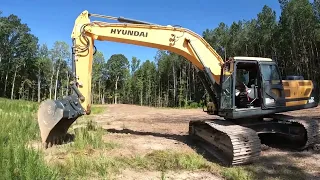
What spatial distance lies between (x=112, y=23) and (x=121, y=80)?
67726 mm

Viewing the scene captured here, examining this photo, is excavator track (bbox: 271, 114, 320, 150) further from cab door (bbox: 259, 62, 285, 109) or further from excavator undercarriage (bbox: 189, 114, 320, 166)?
cab door (bbox: 259, 62, 285, 109)

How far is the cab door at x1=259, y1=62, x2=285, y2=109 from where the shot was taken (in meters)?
7.96

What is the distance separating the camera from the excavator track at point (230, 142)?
21.8ft

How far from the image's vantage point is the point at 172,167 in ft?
21.2

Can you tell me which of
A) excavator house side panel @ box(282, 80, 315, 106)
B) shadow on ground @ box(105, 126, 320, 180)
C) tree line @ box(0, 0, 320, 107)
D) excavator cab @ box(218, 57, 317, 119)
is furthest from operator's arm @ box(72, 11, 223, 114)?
tree line @ box(0, 0, 320, 107)

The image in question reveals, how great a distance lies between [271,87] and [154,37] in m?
3.17

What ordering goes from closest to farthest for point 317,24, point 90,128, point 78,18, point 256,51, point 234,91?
point 234,91 → point 78,18 → point 90,128 → point 317,24 → point 256,51

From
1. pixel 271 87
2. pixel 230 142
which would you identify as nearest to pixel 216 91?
pixel 271 87

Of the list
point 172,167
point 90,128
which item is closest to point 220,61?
point 172,167

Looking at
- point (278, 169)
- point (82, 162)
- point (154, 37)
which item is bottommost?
point (278, 169)

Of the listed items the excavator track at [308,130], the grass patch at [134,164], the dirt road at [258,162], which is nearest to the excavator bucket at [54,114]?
the grass patch at [134,164]

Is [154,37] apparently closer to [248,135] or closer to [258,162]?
[248,135]

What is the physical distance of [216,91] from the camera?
8.38 m

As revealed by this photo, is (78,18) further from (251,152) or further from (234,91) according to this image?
(251,152)
